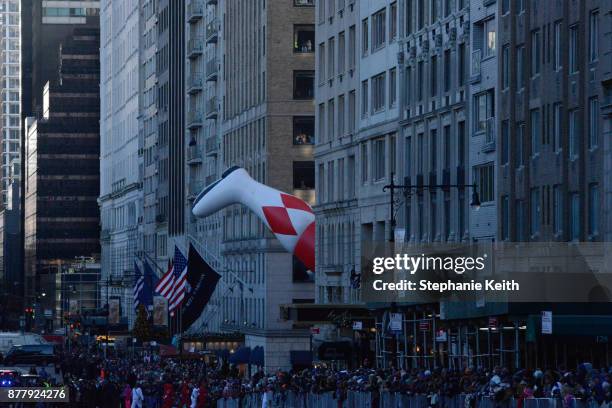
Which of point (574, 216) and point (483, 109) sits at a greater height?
point (483, 109)

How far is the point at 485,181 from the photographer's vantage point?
237 feet

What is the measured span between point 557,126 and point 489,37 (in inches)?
325

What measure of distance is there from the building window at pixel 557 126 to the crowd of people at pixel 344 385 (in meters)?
8.52

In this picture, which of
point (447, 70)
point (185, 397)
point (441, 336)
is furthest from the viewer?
point (447, 70)

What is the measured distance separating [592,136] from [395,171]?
24.7 meters

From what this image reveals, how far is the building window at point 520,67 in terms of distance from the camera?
222 ft

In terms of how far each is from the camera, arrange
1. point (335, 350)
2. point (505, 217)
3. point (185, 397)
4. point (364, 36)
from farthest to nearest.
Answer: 1. point (364, 36)
2. point (335, 350)
3. point (185, 397)
4. point (505, 217)

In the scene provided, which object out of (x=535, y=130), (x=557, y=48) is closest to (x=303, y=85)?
(x=535, y=130)

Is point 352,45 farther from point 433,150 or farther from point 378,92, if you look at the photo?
point 433,150

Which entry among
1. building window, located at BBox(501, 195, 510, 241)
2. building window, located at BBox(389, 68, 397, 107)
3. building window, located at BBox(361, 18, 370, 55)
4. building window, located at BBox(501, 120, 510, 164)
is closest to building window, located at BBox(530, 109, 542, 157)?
building window, located at BBox(501, 120, 510, 164)

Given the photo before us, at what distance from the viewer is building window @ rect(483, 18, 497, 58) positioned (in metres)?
71.4

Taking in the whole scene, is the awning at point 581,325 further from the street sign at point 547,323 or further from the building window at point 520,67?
the building window at point 520,67

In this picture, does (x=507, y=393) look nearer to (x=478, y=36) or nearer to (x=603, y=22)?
(x=603, y=22)

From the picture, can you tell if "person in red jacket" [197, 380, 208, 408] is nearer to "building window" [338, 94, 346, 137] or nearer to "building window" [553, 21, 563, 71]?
"building window" [553, 21, 563, 71]
